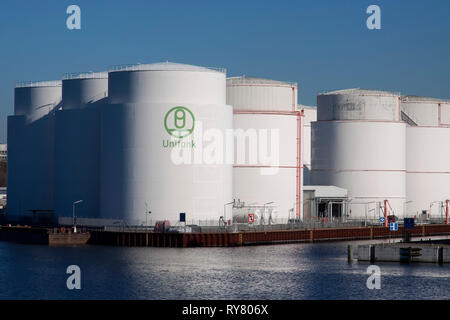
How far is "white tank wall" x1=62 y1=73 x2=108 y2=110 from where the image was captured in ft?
312

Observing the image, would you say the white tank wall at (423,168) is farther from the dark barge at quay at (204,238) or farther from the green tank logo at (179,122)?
the green tank logo at (179,122)

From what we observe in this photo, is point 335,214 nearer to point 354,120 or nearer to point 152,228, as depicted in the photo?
point 354,120

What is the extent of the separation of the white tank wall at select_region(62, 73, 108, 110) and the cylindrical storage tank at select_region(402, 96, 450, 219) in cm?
4050

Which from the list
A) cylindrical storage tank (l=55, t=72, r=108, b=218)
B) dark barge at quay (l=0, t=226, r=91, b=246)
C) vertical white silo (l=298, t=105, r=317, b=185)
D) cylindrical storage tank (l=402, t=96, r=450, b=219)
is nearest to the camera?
dark barge at quay (l=0, t=226, r=91, b=246)

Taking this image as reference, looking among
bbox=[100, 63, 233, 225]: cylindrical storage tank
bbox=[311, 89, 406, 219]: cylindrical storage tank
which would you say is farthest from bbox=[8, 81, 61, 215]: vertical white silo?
bbox=[311, 89, 406, 219]: cylindrical storage tank

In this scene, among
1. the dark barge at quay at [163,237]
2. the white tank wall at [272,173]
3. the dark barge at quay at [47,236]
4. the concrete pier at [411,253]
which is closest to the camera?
the concrete pier at [411,253]

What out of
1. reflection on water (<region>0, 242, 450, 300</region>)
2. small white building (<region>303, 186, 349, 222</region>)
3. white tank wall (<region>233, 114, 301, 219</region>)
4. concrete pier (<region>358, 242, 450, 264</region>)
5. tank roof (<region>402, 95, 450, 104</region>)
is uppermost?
tank roof (<region>402, 95, 450, 104</region>)

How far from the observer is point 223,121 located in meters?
88.2

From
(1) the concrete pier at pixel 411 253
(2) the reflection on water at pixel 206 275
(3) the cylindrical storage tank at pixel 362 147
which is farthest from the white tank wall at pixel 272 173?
(1) the concrete pier at pixel 411 253

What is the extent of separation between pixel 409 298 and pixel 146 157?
112 feet

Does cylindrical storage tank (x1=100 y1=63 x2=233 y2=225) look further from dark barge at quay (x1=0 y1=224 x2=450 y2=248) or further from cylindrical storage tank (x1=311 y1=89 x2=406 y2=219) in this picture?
cylindrical storage tank (x1=311 y1=89 x2=406 y2=219)

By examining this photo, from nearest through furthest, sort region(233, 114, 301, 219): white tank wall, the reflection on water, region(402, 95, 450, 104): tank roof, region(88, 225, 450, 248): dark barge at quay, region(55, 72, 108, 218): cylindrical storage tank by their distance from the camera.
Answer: the reflection on water, region(88, 225, 450, 248): dark barge at quay, region(55, 72, 108, 218): cylindrical storage tank, region(233, 114, 301, 219): white tank wall, region(402, 95, 450, 104): tank roof

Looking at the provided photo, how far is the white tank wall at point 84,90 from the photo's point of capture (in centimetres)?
9506

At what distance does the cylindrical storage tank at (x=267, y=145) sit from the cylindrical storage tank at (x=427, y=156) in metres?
24.4
